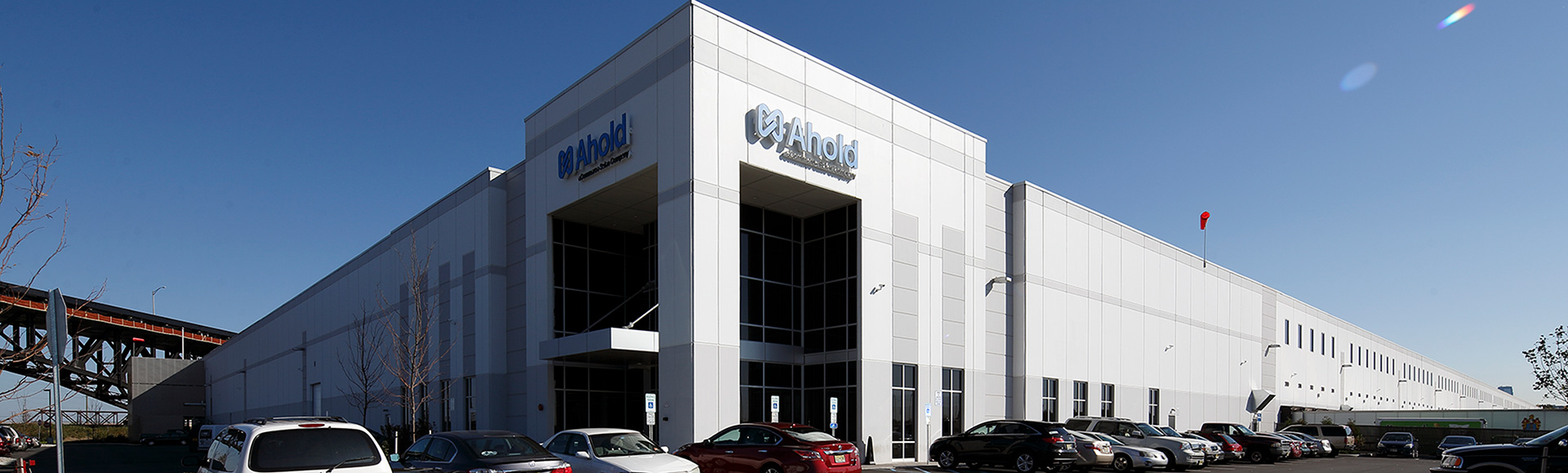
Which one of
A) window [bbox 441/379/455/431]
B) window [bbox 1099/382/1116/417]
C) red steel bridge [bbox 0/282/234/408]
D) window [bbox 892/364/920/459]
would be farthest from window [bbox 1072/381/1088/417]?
red steel bridge [bbox 0/282/234/408]

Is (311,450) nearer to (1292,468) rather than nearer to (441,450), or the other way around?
(441,450)

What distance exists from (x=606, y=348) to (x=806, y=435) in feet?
31.1

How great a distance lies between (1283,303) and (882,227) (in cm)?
4420

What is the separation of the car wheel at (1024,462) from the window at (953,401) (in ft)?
27.5

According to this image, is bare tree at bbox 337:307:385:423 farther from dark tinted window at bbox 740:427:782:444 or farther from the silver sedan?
the silver sedan

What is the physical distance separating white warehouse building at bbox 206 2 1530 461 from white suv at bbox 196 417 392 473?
14.7 m

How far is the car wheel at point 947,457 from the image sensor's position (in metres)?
25.4

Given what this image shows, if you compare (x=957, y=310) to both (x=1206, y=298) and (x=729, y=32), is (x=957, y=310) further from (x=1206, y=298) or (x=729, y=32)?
(x=1206, y=298)

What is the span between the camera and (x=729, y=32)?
2667 centimetres

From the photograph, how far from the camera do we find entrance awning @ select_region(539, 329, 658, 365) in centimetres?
2633

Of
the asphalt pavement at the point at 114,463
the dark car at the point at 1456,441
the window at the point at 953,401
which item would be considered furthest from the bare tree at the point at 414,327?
the dark car at the point at 1456,441

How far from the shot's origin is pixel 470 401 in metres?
34.9

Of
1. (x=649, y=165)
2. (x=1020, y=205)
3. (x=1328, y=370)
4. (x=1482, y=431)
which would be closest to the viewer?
(x=649, y=165)

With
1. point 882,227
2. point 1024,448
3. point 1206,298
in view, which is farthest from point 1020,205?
point 1206,298
